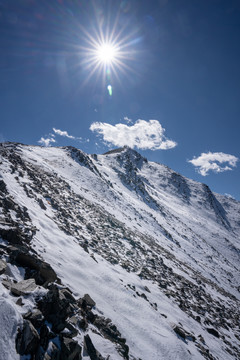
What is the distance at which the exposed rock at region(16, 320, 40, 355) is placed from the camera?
12.4 feet

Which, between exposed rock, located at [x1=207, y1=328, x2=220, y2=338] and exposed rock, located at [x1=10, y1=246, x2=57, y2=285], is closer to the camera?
exposed rock, located at [x1=10, y1=246, x2=57, y2=285]

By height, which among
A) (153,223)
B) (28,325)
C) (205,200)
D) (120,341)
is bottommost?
(120,341)

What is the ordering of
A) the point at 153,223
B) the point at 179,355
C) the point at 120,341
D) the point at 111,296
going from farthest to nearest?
1. the point at 153,223
2. the point at 111,296
3. the point at 179,355
4. the point at 120,341

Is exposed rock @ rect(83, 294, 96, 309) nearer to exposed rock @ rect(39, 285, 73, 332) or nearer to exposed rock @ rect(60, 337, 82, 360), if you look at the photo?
exposed rock @ rect(39, 285, 73, 332)

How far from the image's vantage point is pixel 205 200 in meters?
122

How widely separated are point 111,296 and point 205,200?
128144 millimetres

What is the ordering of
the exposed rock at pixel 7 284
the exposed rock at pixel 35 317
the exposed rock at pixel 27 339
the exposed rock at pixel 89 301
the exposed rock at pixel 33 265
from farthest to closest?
1. the exposed rock at pixel 89 301
2. the exposed rock at pixel 33 265
3. the exposed rock at pixel 7 284
4. the exposed rock at pixel 35 317
5. the exposed rock at pixel 27 339

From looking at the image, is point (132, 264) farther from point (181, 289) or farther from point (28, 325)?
point (28, 325)

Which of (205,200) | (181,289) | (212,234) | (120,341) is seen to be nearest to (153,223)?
(181,289)

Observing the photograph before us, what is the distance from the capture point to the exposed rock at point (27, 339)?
3.77 meters

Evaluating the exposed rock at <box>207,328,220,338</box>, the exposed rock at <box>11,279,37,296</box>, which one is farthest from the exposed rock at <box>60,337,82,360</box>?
the exposed rock at <box>207,328,220,338</box>

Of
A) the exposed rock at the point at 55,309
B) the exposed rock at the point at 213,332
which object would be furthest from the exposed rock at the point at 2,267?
the exposed rock at the point at 213,332

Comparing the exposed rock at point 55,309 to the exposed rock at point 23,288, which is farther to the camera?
the exposed rock at point 55,309

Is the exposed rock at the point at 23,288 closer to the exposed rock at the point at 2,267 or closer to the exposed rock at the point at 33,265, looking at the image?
the exposed rock at the point at 2,267
